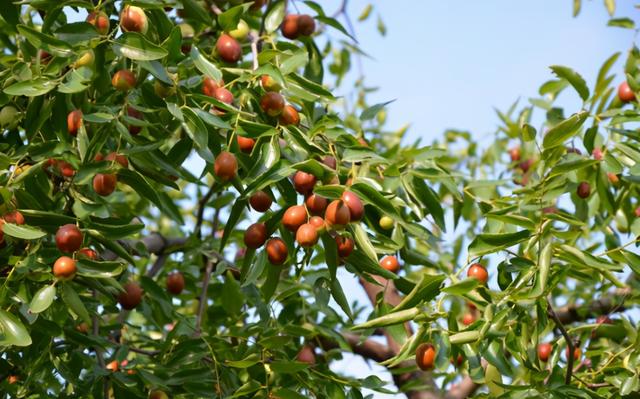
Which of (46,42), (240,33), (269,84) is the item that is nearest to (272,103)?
(269,84)

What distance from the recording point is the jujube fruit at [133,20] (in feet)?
7.02

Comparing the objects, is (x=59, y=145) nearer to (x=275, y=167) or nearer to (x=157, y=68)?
(x=157, y=68)

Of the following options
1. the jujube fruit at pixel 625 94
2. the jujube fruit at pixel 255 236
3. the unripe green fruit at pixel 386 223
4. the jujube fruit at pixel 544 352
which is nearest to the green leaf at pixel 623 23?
the jujube fruit at pixel 625 94

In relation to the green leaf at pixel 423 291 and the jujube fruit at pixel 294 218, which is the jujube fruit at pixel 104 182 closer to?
the jujube fruit at pixel 294 218

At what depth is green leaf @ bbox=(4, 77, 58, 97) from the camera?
2080mm

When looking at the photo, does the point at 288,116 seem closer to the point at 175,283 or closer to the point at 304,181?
the point at 304,181

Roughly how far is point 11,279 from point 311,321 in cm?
133

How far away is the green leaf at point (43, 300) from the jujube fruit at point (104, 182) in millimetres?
259

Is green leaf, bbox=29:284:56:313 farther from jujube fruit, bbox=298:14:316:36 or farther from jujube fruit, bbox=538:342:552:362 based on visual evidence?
jujube fruit, bbox=538:342:552:362

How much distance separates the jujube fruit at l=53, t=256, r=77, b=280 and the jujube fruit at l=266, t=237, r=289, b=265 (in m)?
0.45

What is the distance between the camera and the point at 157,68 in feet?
6.80

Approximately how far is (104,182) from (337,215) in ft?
1.91

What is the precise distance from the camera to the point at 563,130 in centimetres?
214


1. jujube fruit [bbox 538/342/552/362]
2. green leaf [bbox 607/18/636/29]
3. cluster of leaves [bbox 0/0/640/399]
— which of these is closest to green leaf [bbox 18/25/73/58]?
cluster of leaves [bbox 0/0/640/399]
